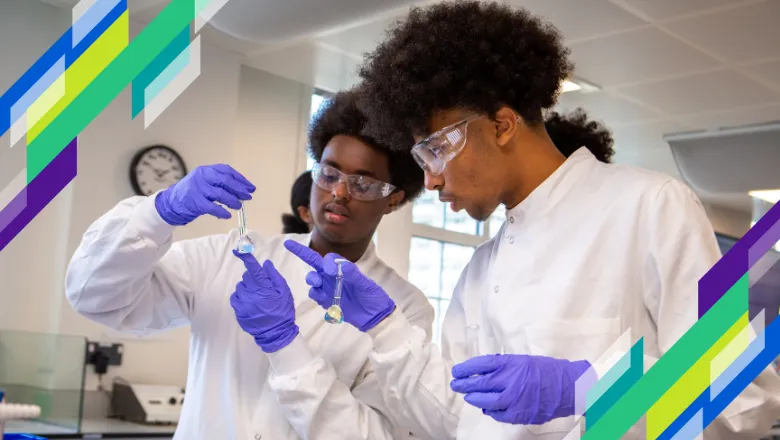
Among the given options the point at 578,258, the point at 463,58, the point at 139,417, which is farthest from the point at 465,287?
the point at 139,417

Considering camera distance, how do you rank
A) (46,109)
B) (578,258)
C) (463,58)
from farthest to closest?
(46,109) < (463,58) < (578,258)

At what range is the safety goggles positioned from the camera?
6.52 ft

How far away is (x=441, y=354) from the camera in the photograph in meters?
1.64

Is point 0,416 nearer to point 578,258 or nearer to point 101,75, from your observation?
point 578,258

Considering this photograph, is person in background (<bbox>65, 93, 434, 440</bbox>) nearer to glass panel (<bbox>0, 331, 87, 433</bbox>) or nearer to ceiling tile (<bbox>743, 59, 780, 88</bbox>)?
glass panel (<bbox>0, 331, 87, 433</bbox>)

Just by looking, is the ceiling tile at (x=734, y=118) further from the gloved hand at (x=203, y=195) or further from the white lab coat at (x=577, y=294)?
the gloved hand at (x=203, y=195)

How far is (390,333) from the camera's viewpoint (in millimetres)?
1616

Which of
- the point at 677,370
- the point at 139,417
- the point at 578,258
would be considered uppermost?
the point at 578,258

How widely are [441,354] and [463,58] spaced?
0.59 m

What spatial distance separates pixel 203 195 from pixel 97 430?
6.40 ft

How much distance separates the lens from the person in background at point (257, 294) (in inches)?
67.2

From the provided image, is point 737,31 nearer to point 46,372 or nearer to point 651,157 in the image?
point 651,157
